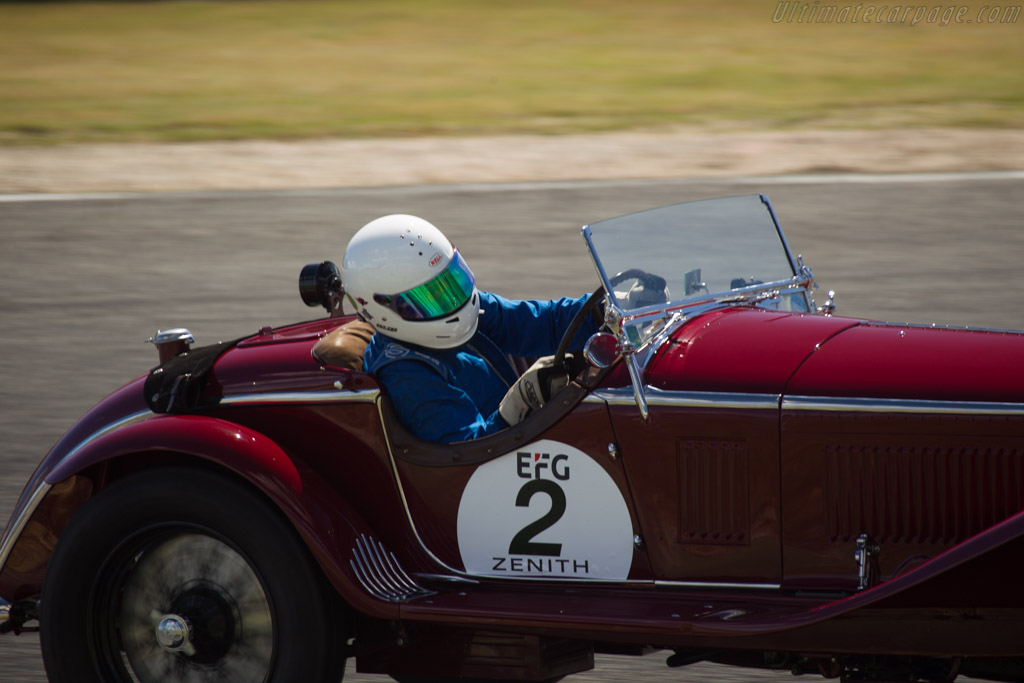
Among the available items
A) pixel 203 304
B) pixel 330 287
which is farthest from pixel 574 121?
pixel 330 287

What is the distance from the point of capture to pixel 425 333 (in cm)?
349

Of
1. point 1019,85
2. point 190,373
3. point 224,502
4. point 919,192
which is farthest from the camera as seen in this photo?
point 1019,85

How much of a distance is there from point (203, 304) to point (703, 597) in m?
5.49

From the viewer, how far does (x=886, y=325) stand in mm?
3453

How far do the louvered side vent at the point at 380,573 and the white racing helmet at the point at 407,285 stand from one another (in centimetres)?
58

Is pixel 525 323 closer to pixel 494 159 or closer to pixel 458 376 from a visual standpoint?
pixel 458 376

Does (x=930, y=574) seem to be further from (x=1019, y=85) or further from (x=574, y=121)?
(x=1019, y=85)

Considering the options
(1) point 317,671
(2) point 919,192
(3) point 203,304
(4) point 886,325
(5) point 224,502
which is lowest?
(1) point 317,671

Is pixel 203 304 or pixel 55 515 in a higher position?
pixel 203 304

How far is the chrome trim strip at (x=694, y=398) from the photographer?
3.16 meters

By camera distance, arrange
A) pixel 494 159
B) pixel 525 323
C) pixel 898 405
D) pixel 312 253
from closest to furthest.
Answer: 1. pixel 898 405
2. pixel 525 323
3. pixel 312 253
4. pixel 494 159

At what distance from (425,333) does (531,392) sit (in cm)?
34

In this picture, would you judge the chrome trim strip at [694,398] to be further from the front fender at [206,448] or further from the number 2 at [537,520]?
the front fender at [206,448]

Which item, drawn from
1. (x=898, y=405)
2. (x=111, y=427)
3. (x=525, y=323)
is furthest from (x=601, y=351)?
(x=111, y=427)
